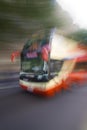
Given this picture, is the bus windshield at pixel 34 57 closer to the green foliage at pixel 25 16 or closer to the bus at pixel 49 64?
the bus at pixel 49 64

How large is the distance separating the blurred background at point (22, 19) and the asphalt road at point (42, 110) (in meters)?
9.43

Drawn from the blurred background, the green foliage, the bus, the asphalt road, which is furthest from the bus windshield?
the green foliage

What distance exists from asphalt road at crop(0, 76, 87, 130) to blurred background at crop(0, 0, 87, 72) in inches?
371

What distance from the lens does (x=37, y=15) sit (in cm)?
2220

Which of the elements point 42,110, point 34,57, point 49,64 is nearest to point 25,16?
point 34,57

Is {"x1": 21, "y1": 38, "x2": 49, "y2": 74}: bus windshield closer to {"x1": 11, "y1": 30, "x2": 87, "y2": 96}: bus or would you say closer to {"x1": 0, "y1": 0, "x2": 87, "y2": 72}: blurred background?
{"x1": 11, "y1": 30, "x2": 87, "y2": 96}: bus

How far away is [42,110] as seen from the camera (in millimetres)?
8391

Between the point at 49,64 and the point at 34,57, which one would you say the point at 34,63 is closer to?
the point at 34,57

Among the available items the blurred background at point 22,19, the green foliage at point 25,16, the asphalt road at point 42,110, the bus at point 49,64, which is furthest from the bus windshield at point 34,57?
the green foliage at point 25,16

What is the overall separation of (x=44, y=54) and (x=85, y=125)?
2.69m

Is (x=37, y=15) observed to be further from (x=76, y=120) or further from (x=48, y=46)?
(x=76, y=120)

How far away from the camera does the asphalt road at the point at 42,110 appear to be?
7.06 m

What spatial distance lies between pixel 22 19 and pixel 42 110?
14236 millimetres

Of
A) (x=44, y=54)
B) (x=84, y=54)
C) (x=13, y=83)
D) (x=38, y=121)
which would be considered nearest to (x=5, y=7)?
(x=13, y=83)
